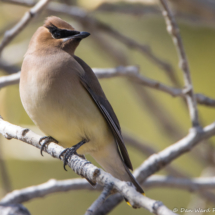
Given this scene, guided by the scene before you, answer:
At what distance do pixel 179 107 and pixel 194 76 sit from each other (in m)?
0.67

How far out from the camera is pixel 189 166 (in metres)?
7.91

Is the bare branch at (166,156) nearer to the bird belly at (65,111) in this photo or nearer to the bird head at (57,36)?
the bird belly at (65,111)

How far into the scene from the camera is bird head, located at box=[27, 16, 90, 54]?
3.95 meters

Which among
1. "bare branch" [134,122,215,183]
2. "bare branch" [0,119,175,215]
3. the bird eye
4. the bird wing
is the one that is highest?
the bird eye

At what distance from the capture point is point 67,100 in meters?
3.51

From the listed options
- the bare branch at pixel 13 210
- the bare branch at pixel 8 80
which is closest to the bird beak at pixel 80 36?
the bare branch at pixel 8 80

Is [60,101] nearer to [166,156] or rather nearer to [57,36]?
[57,36]

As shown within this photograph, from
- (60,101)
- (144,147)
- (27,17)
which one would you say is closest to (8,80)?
(27,17)

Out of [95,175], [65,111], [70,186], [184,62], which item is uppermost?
[184,62]

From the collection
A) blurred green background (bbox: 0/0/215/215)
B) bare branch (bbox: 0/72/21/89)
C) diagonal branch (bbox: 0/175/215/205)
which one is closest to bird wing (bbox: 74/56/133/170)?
diagonal branch (bbox: 0/175/215/205)

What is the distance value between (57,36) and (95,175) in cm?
202

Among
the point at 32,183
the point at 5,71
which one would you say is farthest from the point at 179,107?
the point at 5,71

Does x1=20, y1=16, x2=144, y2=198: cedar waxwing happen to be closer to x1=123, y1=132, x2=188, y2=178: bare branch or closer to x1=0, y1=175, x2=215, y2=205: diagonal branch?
x1=0, y1=175, x2=215, y2=205: diagonal branch

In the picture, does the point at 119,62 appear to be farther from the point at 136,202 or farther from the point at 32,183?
the point at 136,202
